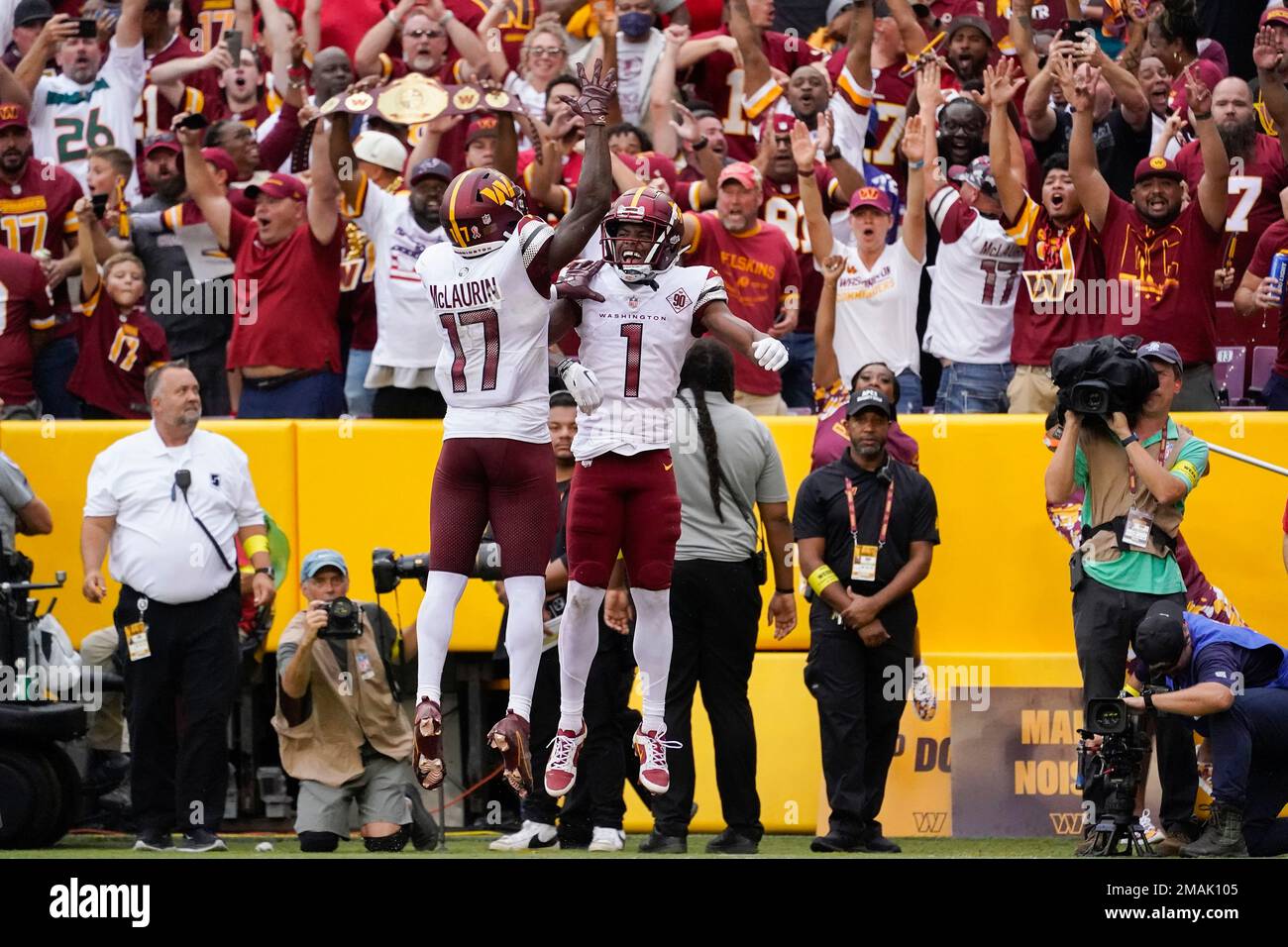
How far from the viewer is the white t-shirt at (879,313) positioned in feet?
40.5

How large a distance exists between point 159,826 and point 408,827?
127 cm

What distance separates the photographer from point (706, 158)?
523 inches

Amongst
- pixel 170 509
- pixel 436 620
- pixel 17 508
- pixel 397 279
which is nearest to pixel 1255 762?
pixel 436 620

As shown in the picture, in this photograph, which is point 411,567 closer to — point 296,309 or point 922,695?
point 922,695

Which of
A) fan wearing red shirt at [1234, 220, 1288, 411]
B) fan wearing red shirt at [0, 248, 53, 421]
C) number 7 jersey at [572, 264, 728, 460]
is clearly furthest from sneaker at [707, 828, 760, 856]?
fan wearing red shirt at [0, 248, 53, 421]

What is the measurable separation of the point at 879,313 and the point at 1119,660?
3112 mm

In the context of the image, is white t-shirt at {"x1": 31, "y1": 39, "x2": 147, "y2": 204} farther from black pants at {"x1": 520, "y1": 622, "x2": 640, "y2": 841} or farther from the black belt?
black pants at {"x1": 520, "y1": 622, "x2": 640, "y2": 841}

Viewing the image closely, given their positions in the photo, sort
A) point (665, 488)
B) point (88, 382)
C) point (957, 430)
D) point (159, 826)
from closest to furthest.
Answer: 1. point (665, 488)
2. point (159, 826)
3. point (957, 430)
4. point (88, 382)

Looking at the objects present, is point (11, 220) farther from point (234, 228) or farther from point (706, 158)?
point (706, 158)

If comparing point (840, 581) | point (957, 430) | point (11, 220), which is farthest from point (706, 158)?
point (11, 220)

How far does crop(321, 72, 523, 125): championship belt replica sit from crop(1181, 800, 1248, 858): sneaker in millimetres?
4996

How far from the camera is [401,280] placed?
40.0 feet

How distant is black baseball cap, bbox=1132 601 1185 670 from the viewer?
960 centimetres
